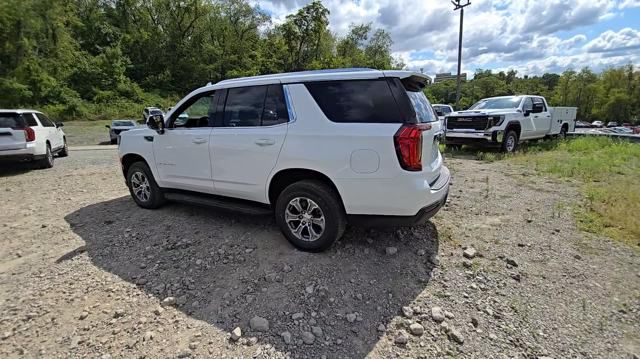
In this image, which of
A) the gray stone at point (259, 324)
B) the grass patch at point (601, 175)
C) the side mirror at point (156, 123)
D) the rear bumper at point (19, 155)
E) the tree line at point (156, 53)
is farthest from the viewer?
the tree line at point (156, 53)

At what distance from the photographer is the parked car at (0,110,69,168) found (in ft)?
25.4

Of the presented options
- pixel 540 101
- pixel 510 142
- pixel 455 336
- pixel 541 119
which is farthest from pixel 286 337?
pixel 540 101

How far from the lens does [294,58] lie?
47.5m

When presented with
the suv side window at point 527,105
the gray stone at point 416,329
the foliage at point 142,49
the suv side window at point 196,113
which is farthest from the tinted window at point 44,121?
the foliage at point 142,49

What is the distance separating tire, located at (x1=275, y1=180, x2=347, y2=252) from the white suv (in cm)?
1

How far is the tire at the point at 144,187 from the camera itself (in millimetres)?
4848

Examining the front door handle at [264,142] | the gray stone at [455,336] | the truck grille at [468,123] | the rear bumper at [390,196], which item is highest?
the front door handle at [264,142]

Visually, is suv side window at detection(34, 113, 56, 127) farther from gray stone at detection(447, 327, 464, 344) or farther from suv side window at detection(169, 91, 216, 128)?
gray stone at detection(447, 327, 464, 344)

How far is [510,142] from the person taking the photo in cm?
1073

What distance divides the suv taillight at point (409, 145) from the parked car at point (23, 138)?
917 cm

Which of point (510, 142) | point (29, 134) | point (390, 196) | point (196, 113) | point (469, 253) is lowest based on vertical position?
point (469, 253)

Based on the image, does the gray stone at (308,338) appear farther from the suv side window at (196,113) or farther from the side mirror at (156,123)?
the side mirror at (156,123)

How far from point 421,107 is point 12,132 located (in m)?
9.28

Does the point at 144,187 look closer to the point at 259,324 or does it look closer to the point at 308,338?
the point at 259,324
